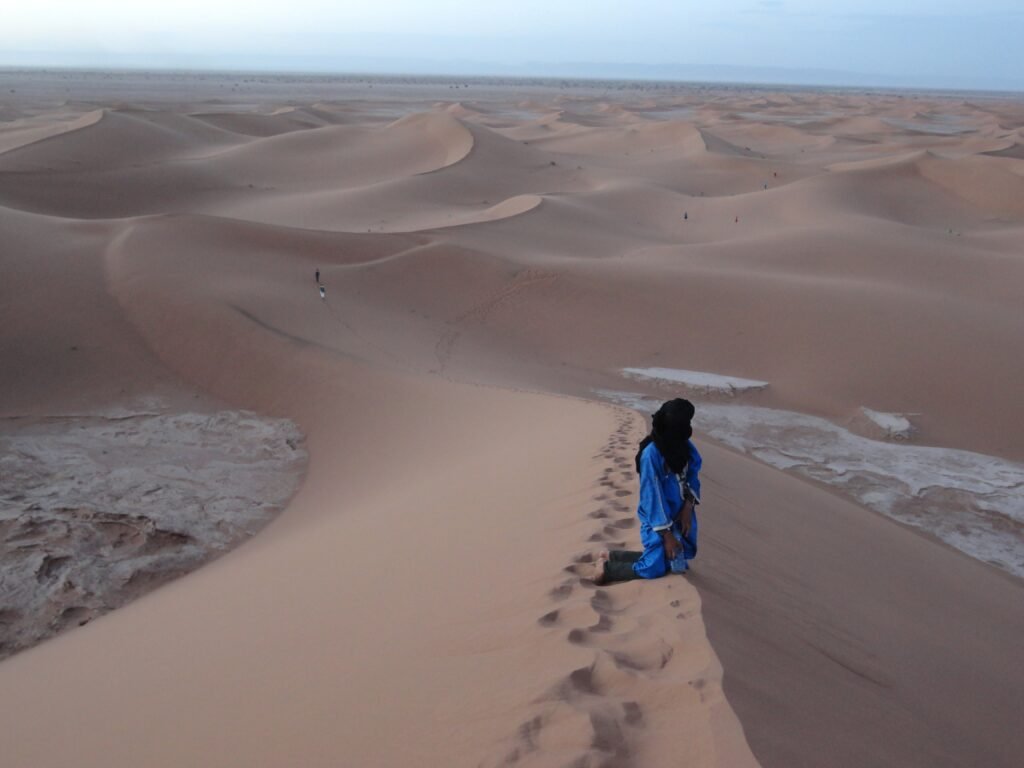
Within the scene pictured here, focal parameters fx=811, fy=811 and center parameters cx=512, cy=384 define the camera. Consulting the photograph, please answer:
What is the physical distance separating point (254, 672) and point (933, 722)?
2972mm

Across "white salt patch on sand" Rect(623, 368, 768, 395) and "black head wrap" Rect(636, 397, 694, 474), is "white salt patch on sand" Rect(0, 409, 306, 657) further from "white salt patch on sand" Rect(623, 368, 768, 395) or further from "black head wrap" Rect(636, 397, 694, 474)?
"white salt patch on sand" Rect(623, 368, 768, 395)

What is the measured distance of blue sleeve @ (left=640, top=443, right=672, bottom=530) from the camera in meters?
3.86

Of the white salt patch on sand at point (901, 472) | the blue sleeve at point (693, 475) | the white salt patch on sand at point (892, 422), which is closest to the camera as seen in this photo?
the blue sleeve at point (693, 475)

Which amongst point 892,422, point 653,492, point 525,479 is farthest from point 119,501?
point 892,422

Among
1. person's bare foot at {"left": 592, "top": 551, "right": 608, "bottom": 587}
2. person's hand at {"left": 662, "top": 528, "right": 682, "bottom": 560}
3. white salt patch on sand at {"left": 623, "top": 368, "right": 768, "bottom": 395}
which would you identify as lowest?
white salt patch on sand at {"left": 623, "top": 368, "right": 768, "bottom": 395}

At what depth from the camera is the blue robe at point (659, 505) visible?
3.87 meters

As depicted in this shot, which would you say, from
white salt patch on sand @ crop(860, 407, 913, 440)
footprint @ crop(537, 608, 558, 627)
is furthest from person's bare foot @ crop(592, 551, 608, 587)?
white salt patch on sand @ crop(860, 407, 913, 440)

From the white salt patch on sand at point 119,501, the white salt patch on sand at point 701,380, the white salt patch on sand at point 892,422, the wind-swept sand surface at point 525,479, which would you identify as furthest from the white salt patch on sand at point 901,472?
the white salt patch on sand at point 119,501

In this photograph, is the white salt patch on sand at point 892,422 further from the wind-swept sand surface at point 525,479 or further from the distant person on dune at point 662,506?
the distant person on dune at point 662,506

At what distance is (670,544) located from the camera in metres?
3.90

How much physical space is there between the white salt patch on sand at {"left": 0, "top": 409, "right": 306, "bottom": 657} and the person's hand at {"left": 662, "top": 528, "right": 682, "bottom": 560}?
14.1 ft

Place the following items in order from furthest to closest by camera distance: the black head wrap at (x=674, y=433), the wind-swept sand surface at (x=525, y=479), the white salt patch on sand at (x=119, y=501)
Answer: the white salt patch on sand at (x=119, y=501)
the black head wrap at (x=674, y=433)
the wind-swept sand surface at (x=525, y=479)

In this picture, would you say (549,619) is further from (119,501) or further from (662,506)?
(119,501)

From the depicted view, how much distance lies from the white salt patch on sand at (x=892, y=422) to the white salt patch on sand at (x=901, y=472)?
42 centimetres
